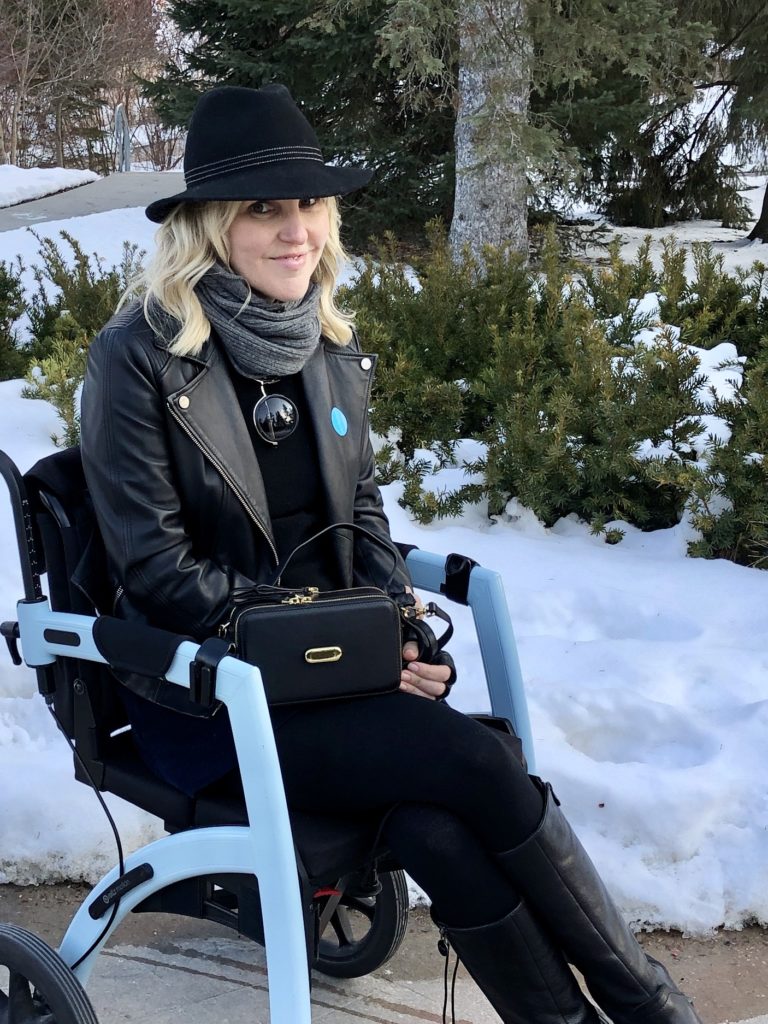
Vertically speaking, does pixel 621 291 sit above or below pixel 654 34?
below

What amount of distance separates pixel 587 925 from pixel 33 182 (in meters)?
15.3

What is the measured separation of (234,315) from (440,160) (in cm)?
827

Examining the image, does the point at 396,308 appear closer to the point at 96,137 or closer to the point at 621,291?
the point at 621,291

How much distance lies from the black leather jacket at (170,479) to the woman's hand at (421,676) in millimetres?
309

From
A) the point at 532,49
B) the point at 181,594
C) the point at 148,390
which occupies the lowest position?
the point at 181,594

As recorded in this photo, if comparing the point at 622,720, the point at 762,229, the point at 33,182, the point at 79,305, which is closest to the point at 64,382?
the point at 79,305

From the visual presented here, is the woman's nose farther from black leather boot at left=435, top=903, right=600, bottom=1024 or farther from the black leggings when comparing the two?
black leather boot at left=435, top=903, right=600, bottom=1024

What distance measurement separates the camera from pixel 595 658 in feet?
10.7

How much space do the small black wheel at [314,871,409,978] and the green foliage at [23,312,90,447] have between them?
2.35 meters

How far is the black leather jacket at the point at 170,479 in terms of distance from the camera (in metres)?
1.91

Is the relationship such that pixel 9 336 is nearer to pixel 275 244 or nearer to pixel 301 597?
pixel 275 244

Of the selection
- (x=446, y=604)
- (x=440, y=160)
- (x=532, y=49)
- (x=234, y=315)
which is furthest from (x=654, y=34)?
(x=234, y=315)

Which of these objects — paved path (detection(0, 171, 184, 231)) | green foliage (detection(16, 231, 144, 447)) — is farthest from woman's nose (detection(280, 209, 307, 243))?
paved path (detection(0, 171, 184, 231))

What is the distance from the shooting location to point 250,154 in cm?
200
